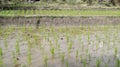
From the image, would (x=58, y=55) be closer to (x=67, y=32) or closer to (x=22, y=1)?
(x=67, y=32)

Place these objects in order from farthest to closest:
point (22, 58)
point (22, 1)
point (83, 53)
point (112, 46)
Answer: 1. point (22, 1)
2. point (112, 46)
3. point (83, 53)
4. point (22, 58)

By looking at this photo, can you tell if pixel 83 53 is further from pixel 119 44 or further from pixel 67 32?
pixel 67 32

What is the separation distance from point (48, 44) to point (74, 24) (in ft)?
11.6

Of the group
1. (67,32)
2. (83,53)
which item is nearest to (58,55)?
(83,53)

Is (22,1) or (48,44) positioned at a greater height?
(48,44)

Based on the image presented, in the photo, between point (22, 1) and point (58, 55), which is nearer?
point (58, 55)

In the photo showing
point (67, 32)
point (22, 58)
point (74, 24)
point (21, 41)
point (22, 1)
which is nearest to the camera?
point (22, 58)

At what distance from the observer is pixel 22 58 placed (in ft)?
17.3

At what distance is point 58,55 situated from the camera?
557cm

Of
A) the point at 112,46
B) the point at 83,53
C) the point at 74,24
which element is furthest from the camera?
the point at 74,24

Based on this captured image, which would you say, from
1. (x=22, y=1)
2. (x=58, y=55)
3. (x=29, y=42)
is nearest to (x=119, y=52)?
(x=58, y=55)

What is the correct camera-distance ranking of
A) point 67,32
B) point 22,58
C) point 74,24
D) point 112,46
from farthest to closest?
point 74,24 < point 67,32 < point 112,46 < point 22,58

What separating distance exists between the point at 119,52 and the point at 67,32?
2725 millimetres

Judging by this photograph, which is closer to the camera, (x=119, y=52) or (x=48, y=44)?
(x=119, y=52)
